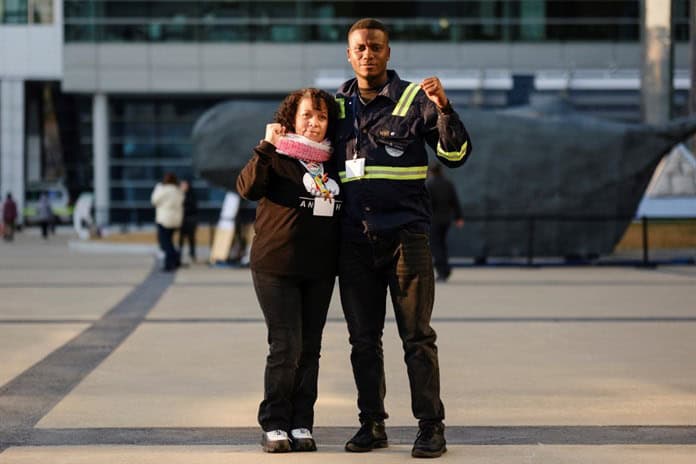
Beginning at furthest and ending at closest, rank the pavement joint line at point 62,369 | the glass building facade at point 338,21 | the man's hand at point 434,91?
the glass building facade at point 338,21, the pavement joint line at point 62,369, the man's hand at point 434,91

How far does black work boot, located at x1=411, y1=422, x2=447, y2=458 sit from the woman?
51 cm

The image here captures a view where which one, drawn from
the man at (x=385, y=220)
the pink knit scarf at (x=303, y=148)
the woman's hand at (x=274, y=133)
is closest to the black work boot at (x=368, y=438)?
the man at (x=385, y=220)

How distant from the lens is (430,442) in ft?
20.1

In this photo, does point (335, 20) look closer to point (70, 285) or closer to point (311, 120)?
point (70, 285)

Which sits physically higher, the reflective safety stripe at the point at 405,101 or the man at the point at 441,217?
the reflective safety stripe at the point at 405,101

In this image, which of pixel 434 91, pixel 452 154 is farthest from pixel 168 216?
pixel 434 91

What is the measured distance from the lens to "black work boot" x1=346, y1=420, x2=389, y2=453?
20.7 feet

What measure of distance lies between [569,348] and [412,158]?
15.2ft

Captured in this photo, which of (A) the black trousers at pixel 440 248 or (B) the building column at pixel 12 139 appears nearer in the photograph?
(A) the black trousers at pixel 440 248

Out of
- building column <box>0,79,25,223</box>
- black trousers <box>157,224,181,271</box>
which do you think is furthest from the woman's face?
building column <box>0,79,25,223</box>

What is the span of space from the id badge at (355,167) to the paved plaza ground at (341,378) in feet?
4.12

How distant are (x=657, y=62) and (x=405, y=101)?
2745cm

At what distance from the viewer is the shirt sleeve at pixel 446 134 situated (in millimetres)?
6098

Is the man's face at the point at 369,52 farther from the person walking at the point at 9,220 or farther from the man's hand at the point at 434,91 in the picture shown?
the person walking at the point at 9,220
